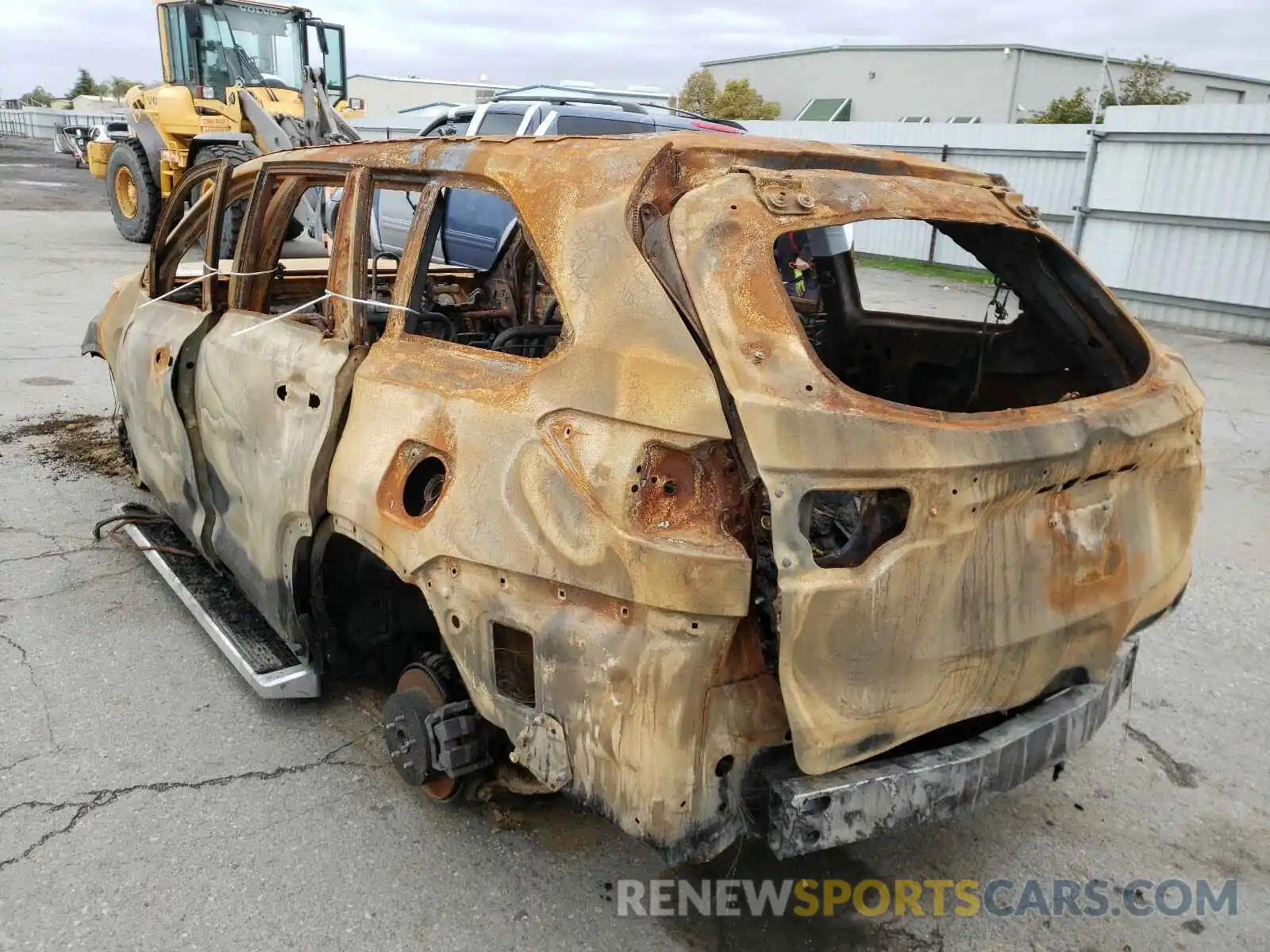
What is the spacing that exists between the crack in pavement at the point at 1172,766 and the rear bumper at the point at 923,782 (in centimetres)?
97

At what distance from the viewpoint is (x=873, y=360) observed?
3.72m

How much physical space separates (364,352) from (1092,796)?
264 centimetres

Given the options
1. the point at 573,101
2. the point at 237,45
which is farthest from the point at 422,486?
the point at 237,45

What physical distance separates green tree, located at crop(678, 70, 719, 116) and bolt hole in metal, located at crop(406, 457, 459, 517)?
39260 mm

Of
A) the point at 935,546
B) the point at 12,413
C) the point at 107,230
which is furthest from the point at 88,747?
the point at 107,230

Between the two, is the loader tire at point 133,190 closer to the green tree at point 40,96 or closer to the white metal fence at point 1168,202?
the white metal fence at point 1168,202

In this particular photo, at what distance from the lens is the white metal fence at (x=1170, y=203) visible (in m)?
12.3

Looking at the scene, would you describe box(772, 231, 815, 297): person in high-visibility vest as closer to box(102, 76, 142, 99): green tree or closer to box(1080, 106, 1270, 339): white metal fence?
box(1080, 106, 1270, 339): white metal fence

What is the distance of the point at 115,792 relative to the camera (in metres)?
2.86

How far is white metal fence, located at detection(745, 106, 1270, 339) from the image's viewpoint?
12.3m

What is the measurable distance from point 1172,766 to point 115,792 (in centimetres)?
335

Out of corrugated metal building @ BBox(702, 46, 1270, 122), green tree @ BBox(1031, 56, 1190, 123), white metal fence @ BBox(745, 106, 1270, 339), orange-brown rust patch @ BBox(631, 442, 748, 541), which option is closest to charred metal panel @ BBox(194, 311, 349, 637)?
orange-brown rust patch @ BBox(631, 442, 748, 541)

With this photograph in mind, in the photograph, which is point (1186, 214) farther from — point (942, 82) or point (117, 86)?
point (117, 86)

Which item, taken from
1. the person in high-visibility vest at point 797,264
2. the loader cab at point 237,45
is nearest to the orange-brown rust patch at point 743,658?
the person in high-visibility vest at point 797,264
